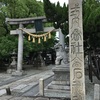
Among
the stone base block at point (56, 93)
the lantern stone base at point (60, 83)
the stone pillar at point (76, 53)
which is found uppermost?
the stone pillar at point (76, 53)

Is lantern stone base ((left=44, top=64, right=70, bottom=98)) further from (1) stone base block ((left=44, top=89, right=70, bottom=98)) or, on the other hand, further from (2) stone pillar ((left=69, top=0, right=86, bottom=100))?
(2) stone pillar ((left=69, top=0, right=86, bottom=100))

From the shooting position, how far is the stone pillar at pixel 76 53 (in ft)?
19.0

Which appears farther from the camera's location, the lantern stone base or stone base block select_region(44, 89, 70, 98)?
the lantern stone base

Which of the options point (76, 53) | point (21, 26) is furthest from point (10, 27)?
point (76, 53)

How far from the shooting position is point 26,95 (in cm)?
955

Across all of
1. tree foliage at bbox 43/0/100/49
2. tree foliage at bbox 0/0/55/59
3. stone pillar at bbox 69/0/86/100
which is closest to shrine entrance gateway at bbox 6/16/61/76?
tree foliage at bbox 0/0/55/59

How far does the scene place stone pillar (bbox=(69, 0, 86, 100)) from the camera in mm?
5789

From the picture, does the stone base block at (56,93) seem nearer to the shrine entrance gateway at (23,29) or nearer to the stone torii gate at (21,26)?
the shrine entrance gateway at (23,29)

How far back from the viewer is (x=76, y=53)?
5.87m

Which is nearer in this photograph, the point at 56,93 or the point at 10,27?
the point at 56,93

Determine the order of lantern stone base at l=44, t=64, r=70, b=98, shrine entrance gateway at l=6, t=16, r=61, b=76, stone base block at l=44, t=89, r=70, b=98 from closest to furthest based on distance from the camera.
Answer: stone base block at l=44, t=89, r=70, b=98 → lantern stone base at l=44, t=64, r=70, b=98 → shrine entrance gateway at l=6, t=16, r=61, b=76

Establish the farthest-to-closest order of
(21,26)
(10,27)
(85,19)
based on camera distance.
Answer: (10,27)
(21,26)
(85,19)

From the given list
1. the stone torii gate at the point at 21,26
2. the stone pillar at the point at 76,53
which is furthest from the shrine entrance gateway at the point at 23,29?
the stone pillar at the point at 76,53

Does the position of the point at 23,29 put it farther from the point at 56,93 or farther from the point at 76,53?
the point at 76,53
